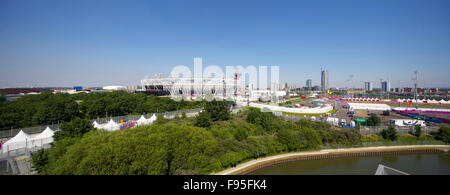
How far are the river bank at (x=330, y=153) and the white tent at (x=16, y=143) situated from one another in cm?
891

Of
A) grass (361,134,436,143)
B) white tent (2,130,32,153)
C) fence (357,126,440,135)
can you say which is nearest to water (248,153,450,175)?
grass (361,134,436,143)

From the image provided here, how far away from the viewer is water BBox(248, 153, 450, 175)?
357 inches

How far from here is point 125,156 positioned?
5.52m

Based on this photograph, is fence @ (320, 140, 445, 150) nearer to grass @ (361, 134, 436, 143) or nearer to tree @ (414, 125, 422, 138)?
grass @ (361, 134, 436, 143)

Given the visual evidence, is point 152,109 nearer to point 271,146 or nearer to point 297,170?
point 271,146

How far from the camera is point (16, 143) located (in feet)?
25.6

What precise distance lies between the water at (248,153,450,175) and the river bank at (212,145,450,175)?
0.72 feet

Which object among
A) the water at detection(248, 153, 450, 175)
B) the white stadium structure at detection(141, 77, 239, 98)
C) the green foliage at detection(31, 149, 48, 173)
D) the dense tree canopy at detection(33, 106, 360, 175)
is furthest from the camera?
the white stadium structure at detection(141, 77, 239, 98)

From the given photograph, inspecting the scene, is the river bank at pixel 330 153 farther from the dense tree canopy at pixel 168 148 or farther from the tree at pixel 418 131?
the tree at pixel 418 131

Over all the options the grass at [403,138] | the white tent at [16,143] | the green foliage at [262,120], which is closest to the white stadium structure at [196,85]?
the green foliage at [262,120]

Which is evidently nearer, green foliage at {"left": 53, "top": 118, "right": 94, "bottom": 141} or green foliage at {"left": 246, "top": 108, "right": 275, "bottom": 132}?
green foliage at {"left": 53, "top": 118, "right": 94, "bottom": 141}

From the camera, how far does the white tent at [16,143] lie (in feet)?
24.7

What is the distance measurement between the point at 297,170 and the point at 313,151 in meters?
2.23
